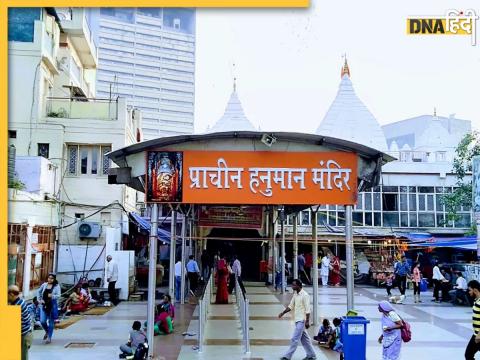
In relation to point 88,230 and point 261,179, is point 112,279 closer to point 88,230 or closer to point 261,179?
point 88,230

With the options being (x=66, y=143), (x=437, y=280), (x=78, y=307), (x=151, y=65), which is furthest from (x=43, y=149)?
(x=151, y=65)

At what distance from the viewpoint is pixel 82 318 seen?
578 inches

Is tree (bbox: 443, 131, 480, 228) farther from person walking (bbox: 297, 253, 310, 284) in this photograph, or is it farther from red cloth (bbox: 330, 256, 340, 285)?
person walking (bbox: 297, 253, 310, 284)

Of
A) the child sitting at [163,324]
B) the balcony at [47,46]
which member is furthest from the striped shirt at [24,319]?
the balcony at [47,46]

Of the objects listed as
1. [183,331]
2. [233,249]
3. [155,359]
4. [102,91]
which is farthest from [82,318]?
[102,91]

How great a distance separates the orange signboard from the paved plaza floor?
9.40 ft

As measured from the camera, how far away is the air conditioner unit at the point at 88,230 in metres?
20.6

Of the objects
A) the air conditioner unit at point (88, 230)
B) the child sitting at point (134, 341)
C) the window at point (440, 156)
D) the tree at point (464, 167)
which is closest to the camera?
the child sitting at point (134, 341)

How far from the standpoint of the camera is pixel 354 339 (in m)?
9.37

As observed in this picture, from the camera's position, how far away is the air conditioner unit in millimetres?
20594

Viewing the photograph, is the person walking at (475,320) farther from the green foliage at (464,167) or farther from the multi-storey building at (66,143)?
the green foliage at (464,167)

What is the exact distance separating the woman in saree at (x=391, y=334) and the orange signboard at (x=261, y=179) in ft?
8.76

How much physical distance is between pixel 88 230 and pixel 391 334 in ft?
47.2

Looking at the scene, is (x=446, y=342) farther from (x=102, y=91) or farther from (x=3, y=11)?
(x=102, y=91)
